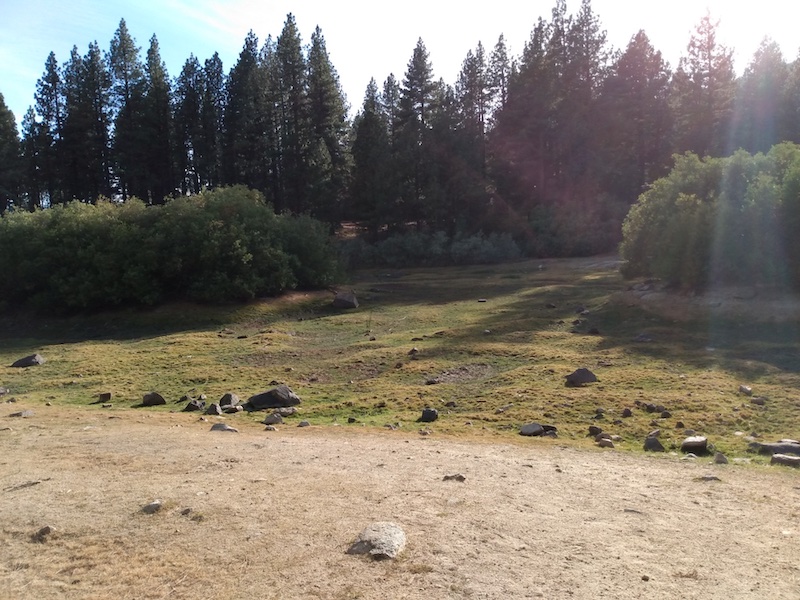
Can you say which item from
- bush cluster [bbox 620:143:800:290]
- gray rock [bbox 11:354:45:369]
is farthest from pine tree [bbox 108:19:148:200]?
bush cluster [bbox 620:143:800:290]

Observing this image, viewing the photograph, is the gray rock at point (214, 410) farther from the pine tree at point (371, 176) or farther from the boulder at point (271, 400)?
the pine tree at point (371, 176)

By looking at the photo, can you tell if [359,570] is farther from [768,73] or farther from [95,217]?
[768,73]

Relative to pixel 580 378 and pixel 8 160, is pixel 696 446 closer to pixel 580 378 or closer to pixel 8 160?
pixel 580 378

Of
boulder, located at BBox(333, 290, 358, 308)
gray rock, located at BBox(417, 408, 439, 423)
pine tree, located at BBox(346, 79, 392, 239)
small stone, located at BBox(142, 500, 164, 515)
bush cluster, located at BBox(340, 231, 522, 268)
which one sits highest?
pine tree, located at BBox(346, 79, 392, 239)

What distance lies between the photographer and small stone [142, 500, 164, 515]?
6618 mm

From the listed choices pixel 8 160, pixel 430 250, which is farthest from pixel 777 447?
pixel 8 160

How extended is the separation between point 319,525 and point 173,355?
17.0m

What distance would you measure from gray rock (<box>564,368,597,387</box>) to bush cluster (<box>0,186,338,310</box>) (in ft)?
65.1

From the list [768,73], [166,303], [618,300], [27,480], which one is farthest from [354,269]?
[27,480]

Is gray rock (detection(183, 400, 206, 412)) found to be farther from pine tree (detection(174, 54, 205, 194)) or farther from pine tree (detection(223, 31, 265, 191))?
pine tree (detection(174, 54, 205, 194))

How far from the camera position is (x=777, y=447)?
991 cm

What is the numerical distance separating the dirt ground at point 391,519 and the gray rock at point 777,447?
3.55 feet

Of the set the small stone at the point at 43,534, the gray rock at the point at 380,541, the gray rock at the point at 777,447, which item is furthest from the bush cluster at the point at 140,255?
the gray rock at the point at 380,541

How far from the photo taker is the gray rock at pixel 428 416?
13199mm
